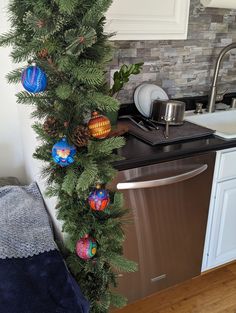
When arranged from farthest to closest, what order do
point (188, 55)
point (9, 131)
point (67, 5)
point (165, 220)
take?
point (188, 55)
point (9, 131)
point (165, 220)
point (67, 5)

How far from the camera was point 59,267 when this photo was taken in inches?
38.2

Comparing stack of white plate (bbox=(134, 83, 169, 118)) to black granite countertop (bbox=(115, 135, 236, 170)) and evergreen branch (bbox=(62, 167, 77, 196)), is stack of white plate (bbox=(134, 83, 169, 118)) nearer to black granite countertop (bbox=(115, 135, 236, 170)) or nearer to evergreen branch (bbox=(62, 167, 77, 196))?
black granite countertop (bbox=(115, 135, 236, 170))

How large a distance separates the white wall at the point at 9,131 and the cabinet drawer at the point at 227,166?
3.52 feet

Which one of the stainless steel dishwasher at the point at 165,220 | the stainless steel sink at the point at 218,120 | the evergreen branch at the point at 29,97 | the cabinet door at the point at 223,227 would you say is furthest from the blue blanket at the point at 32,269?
the stainless steel sink at the point at 218,120

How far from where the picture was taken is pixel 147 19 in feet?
4.98

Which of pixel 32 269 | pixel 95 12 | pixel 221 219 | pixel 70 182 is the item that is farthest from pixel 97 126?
pixel 221 219

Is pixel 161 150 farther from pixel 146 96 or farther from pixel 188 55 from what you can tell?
pixel 188 55

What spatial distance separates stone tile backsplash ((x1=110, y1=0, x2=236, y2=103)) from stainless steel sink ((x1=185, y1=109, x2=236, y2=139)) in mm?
220

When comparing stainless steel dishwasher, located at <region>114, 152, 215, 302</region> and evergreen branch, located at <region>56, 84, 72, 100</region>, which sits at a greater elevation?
evergreen branch, located at <region>56, 84, 72, 100</region>

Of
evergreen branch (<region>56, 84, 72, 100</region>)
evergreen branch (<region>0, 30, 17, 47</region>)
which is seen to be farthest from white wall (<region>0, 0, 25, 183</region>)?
evergreen branch (<region>56, 84, 72, 100</region>)

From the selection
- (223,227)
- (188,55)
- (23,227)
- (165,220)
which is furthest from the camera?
(188,55)

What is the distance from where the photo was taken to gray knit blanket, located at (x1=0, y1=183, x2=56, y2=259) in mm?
1044

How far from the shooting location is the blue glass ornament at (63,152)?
755mm

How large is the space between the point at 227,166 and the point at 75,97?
3.58 ft
